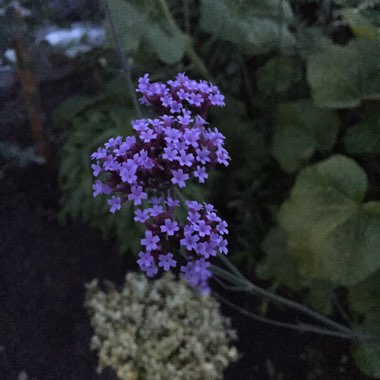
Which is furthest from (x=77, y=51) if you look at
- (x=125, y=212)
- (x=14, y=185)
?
(x=125, y=212)

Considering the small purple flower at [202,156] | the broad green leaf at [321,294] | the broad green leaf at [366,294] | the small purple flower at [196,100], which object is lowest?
the broad green leaf at [321,294]

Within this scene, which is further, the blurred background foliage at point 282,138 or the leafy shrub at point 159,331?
the leafy shrub at point 159,331

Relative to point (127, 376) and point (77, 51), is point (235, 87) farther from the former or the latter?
point (127, 376)

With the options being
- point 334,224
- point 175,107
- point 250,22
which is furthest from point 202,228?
point 250,22

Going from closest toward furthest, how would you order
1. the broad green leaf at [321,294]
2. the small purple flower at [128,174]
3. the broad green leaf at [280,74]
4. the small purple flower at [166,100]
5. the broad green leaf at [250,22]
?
1. the small purple flower at [128,174]
2. the small purple flower at [166,100]
3. the broad green leaf at [321,294]
4. the broad green leaf at [250,22]
5. the broad green leaf at [280,74]

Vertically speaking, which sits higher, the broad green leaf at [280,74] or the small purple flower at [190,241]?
the small purple flower at [190,241]

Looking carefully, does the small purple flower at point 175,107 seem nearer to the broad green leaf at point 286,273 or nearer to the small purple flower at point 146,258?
the small purple flower at point 146,258

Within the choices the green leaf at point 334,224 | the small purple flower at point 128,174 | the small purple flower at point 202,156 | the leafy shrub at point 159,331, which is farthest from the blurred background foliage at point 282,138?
the small purple flower at point 128,174

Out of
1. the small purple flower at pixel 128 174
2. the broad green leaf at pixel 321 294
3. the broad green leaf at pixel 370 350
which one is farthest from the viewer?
the broad green leaf at pixel 321 294

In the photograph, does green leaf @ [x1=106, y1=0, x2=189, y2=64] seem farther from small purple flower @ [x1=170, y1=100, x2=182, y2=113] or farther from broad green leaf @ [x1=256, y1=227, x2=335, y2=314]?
small purple flower @ [x1=170, y1=100, x2=182, y2=113]
